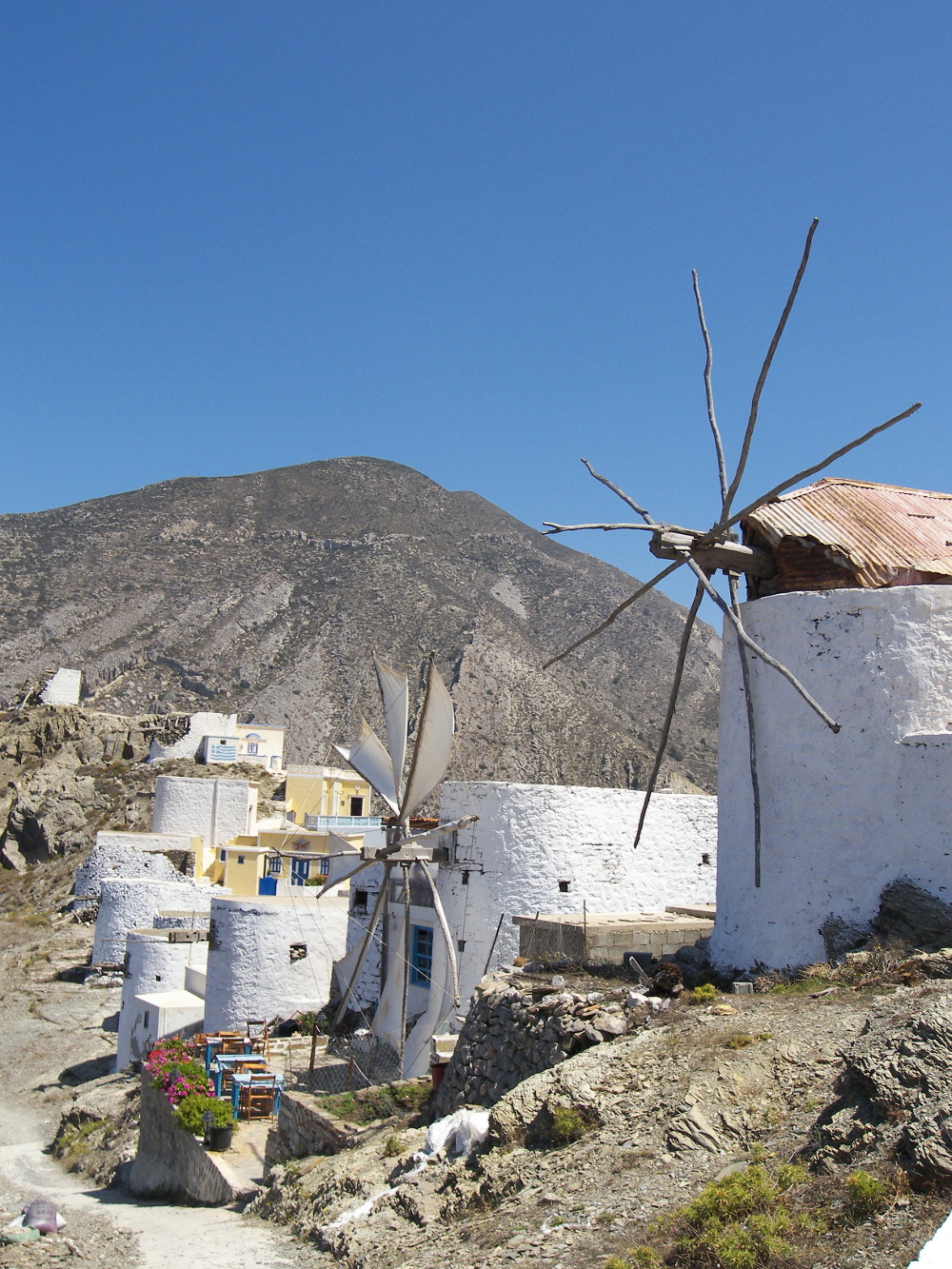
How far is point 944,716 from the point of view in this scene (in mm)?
10469

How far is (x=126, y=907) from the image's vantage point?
32188 millimetres

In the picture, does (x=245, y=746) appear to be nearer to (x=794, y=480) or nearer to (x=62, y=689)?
(x=62, y=689)

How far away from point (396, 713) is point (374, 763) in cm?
89

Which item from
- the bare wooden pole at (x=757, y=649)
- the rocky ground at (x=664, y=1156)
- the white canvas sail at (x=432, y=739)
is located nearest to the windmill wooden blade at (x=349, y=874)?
the white canvas sail at (x=432, y=739)

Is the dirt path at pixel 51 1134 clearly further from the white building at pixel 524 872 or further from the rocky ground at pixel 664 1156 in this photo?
the white building at pixel 524 872

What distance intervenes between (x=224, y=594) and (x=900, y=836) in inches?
3309

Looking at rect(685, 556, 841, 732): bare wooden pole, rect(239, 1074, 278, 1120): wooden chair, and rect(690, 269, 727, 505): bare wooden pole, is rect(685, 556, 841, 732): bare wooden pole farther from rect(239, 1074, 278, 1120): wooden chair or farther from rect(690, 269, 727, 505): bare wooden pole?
rect(239, 1074, 278, 1120): wooden chair

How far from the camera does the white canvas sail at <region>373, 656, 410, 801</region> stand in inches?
660

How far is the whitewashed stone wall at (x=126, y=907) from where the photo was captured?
32156mm

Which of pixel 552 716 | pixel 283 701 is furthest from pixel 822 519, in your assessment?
pixel 283 701

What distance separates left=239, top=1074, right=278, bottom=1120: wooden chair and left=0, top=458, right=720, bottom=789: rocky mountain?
47016 millimetres

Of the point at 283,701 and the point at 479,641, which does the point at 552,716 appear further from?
the point at 283,701

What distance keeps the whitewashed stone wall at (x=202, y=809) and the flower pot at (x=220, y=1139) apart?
86.3 ft

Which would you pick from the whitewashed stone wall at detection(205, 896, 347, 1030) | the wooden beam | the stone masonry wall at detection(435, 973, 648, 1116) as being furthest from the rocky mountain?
the stone masonry wall at detection(435, 973, 648, 1116)
